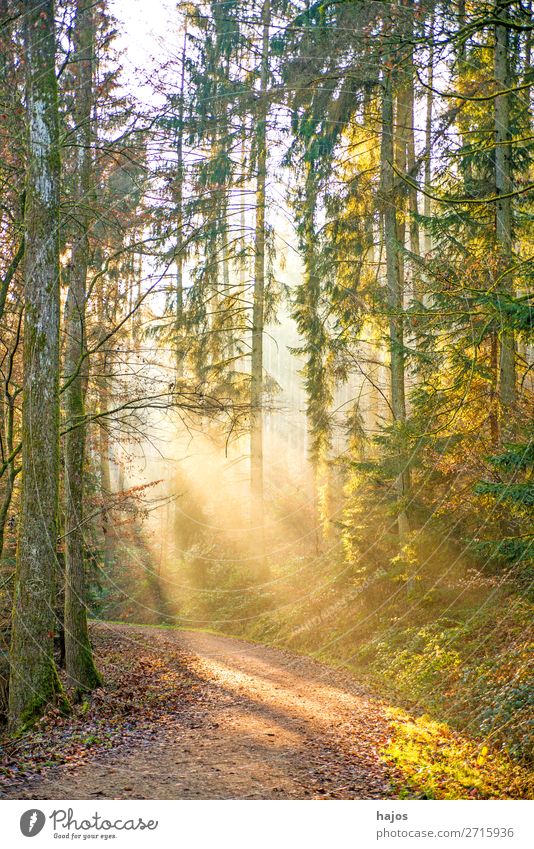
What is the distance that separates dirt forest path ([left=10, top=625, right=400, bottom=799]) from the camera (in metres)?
4.24

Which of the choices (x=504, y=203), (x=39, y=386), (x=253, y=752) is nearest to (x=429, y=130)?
(x=504, y=203)

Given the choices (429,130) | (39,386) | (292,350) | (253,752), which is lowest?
(253,752)

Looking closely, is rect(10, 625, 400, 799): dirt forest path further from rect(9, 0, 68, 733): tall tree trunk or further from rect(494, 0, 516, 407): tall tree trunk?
rect(494, 0, 516, 407): tall tree trunk

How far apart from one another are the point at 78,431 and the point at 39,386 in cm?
211

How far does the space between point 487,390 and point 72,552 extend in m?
6.57

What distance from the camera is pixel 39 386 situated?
6.34 meters

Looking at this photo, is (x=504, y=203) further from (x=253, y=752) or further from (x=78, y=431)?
(x=253, y=752)

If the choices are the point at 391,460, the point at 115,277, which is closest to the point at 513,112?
the point at 391,460

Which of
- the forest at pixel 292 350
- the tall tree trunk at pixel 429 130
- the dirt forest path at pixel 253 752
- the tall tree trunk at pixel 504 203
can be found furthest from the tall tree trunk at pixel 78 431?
the tall tree trunk at pixel 504 203

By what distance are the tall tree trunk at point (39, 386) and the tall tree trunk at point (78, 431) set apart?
832 millimetres

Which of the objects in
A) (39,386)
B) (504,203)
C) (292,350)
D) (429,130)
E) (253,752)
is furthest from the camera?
(292,350)

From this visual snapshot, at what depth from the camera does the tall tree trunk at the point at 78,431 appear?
24.6ft

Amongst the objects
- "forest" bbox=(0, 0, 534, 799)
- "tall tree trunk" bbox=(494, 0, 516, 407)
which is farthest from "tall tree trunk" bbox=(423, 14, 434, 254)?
"tall tree trunk" bbox=(494, 0, 516, 407)
